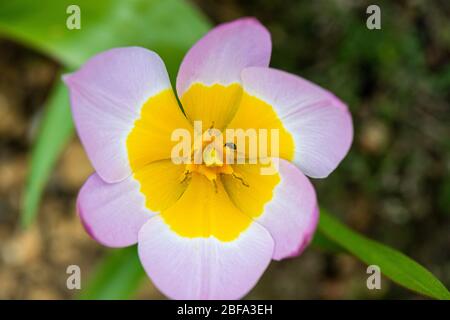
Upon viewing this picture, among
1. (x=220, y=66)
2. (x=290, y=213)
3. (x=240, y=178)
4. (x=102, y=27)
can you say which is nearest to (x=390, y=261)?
(x=290, y=213)

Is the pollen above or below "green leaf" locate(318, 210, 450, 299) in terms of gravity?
above

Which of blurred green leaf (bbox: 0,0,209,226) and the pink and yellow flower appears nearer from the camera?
the pink and yellow flower

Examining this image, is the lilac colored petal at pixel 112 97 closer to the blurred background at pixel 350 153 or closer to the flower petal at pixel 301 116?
the flower petal at pixel 301 116

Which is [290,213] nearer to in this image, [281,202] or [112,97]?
[281,202]

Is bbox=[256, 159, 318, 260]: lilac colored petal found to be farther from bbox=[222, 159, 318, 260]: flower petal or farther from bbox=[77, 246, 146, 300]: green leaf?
bbox=[77, 246, 146, 300]: green leaf

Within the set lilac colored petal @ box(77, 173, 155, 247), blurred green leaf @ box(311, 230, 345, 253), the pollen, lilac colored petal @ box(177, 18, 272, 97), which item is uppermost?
lilac colored petal @ box(177, 18, 272, 97)

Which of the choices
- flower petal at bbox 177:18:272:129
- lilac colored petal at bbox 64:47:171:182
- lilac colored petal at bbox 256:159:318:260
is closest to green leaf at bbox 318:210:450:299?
lilac colored petal at bbox 256:159:318:260
